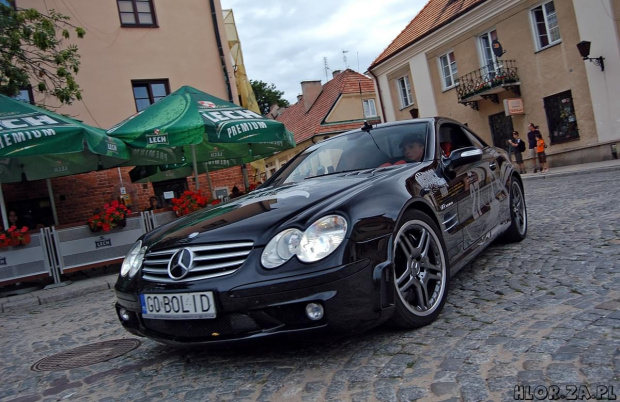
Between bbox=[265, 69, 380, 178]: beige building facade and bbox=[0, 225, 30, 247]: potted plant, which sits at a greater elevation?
bbox=[265, 69, 380, 178]: beige building facade

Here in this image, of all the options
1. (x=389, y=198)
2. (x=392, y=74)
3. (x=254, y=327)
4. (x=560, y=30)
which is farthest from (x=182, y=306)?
(x=392, y=74)

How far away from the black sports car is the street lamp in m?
15.4

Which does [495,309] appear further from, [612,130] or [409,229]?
[612,130]

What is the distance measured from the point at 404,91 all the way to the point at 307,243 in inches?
1040

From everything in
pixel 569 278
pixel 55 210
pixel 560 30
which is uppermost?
pixel 560 30

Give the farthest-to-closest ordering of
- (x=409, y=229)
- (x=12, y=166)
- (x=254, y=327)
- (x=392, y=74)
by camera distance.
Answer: (x=392, y=74) → (x=12, y=166) → (x=409, y=229) → (x=254, y=327)

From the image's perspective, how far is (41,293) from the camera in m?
7.95

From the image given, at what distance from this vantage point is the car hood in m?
2.79

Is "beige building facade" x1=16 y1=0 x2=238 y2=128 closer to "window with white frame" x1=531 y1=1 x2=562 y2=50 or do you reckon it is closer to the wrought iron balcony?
the wrought iron balcony

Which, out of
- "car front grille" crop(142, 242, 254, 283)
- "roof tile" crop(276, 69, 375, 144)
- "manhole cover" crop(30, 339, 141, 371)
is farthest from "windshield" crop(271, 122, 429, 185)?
"roof tile" crop(276, 69, 375, 144)

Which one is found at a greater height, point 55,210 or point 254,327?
point 55,210

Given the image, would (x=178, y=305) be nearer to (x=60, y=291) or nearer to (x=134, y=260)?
(x=134, y=260)

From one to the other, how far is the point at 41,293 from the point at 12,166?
3.97 metres

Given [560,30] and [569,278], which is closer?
[569,278]
